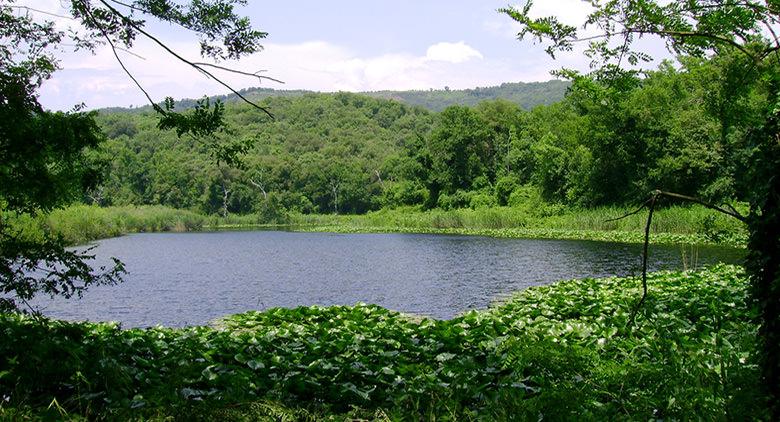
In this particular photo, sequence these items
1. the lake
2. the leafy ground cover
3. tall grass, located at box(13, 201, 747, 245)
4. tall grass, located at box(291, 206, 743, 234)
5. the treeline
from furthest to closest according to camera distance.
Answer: tall grass, located at box(291, 206, 743, 234) → tall grass, located at box(13, 201, 747, 245) → the treeline → the lake → the leafy ground cover

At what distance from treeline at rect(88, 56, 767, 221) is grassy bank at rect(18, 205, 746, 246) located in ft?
5.90

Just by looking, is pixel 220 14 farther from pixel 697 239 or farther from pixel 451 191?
pixel 451 191

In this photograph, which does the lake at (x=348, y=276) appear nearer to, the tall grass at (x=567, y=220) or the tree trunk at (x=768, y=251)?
the tall grass at (x=567, y=220)

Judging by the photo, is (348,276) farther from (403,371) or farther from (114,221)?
(114,221)

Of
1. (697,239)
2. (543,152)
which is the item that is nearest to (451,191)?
(543,152)

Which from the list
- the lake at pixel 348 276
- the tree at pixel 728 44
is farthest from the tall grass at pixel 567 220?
the tree at pixel 728 44

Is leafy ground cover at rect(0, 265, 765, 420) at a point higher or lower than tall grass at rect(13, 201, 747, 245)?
higher

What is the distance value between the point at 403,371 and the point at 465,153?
2267 inches

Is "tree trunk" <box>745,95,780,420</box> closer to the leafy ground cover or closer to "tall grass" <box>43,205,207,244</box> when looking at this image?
the leafy ground cover

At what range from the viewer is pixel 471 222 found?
1809 inches

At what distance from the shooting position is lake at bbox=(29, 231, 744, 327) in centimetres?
1451

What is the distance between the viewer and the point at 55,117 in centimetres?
549

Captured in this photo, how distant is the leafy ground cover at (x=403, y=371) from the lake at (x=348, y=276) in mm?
3034

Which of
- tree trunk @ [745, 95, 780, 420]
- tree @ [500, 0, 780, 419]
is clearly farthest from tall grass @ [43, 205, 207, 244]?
tree trunk @ [745, 95, 780, 420]
